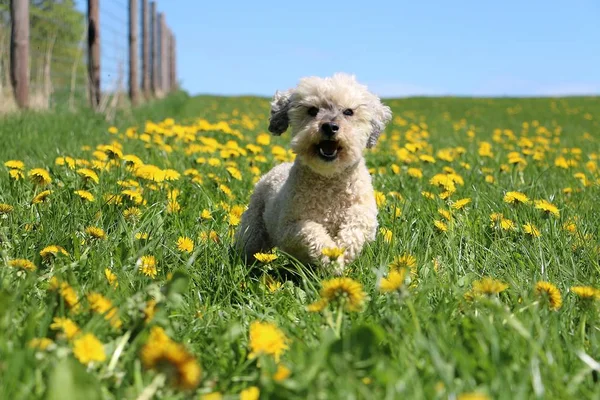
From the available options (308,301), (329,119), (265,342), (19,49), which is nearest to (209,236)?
(308,301)

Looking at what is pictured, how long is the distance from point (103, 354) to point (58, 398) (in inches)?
11.4

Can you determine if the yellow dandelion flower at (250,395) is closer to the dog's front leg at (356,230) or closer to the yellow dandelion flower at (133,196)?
the dog's front leg at (356,230)

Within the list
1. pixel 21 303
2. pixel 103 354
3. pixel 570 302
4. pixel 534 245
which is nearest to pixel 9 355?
pixel 103 354

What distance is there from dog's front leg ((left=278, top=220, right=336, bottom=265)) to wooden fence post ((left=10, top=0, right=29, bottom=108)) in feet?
26.3

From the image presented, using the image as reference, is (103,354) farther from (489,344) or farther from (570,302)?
(570,302)

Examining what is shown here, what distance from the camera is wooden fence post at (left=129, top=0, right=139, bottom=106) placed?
18.0 metres

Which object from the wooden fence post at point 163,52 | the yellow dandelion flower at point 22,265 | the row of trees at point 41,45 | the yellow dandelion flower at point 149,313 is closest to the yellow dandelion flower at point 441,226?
the yellow dandelion flower at point 149,313

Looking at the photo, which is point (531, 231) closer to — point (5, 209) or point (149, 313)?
point (149, 313)

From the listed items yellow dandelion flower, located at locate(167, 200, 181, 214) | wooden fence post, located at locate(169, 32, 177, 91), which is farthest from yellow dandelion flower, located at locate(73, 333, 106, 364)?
wooden fence post, located at locate(169, 32, 177, 91)

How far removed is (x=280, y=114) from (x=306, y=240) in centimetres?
102

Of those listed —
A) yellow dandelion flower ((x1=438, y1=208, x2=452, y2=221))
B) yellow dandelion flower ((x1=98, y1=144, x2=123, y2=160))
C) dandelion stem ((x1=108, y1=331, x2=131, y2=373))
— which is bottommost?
dandelion stem ((x1=108, y1=331, x2=131, y2=373))

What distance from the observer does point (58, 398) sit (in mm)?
1496

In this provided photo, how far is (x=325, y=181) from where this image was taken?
375cm

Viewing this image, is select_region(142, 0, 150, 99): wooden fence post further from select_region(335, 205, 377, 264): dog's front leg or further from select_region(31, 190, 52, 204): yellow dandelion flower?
select_region(335, 205, 377, 264): dog's front leg
